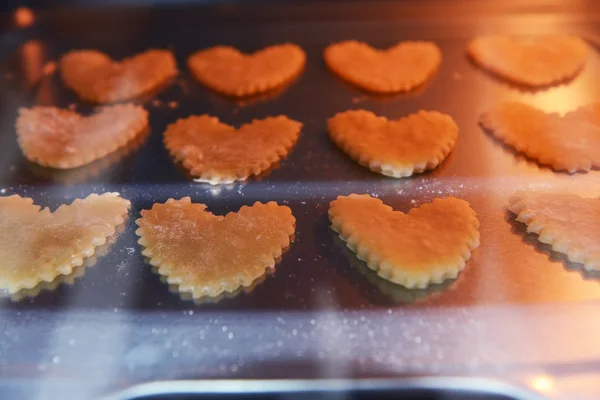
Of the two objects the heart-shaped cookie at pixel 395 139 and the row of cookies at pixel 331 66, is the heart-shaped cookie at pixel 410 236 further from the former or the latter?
the row of cookies at pixel 331 66

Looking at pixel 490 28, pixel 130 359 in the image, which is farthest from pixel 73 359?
pixel 490 28

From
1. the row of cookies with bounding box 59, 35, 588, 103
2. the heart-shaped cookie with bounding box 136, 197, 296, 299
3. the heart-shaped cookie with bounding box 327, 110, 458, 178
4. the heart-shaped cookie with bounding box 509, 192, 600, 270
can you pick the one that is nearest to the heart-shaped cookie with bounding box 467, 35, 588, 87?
the row of cookies with bounding box 59, 35, 588, 103

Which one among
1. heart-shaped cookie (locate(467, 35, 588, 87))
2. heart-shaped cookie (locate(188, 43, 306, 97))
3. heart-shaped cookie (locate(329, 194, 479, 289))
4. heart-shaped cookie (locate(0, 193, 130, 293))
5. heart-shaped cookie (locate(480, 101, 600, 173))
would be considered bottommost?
heart-shaped cookie (locate(0, 193, 130, 293))

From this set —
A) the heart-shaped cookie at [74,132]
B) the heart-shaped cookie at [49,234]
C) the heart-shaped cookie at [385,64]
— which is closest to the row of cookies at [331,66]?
the heart-shaped cookie at [385,64]

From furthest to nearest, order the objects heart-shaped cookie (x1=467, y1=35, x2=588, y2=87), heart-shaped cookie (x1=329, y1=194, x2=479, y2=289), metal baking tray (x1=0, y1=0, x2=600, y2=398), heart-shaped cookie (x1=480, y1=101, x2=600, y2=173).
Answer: heart-shaped cookie (x1=467, y1=35, x2=588, y2=87) < heart-shaped cookie (x1=480, y1=101, x2=600, y2=173) < heart-shaped cookie (x1=329, y1=194, x2=479, y2=289) < metal baking tray (x1=0, y1=0, x2=600, y2=398)

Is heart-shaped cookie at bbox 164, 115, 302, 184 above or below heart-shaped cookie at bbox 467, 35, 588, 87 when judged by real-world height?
below

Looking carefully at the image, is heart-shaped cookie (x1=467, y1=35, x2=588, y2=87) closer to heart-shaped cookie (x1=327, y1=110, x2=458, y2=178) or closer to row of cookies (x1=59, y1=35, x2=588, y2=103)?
row of cookies (x1=59, y1=35, x2=588, y2=103)

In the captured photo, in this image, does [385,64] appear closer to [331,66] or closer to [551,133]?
[331,66]

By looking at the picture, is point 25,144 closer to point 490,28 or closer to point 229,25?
point 229,25
